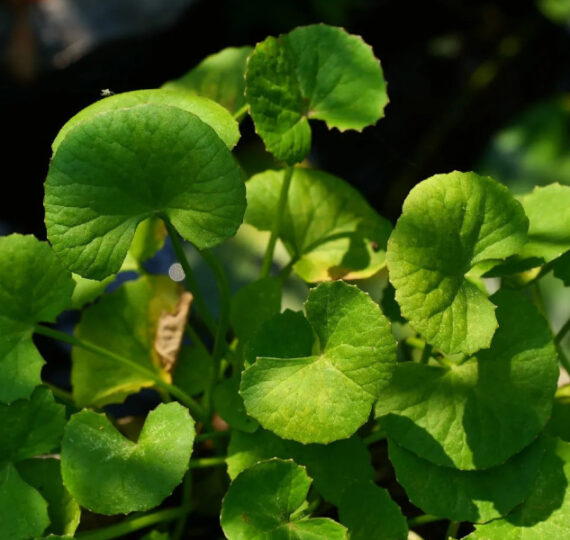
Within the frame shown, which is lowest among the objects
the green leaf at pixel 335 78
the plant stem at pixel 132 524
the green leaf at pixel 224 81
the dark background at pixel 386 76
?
the dark background at pixel 386 76

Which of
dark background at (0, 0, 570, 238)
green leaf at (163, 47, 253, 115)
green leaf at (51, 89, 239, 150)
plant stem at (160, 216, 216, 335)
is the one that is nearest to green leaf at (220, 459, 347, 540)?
plant stem at (160, 216, 216, 335)

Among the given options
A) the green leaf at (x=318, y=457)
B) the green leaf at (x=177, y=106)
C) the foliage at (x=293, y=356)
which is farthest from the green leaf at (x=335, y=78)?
the green leaf at (x=318, y=457)

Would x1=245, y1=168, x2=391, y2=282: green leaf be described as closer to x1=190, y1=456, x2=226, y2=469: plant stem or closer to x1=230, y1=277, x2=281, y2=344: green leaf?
x1=230, y1=277, x2=281, y2=344: green leaf

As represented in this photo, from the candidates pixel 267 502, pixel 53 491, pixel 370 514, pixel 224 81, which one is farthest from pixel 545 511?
pixel 224 81

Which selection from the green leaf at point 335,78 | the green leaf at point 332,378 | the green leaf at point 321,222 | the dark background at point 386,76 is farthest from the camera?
the dark background at point 386,76

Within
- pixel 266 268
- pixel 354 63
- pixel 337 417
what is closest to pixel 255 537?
pixel 337 417

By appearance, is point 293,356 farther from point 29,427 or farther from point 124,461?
point 29,427

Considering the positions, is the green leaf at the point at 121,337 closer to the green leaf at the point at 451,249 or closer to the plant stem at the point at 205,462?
the plant stem at the point at 205,462
